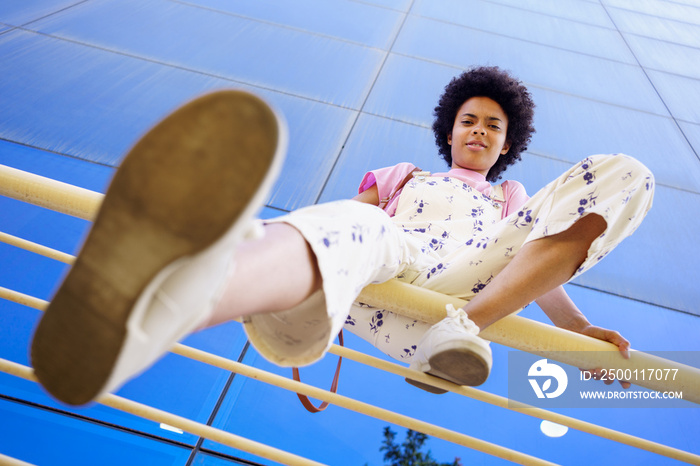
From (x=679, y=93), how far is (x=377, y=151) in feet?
6.80

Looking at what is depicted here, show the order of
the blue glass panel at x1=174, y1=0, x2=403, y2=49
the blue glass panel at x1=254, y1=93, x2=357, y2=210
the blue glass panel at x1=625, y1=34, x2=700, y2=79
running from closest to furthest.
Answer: the blue glass panel at x1=254, y1=93, x2=357, y2=210 → the blue glass panel at x1=174, y1=0, x2=403, y2=49 → the blue glass panel at x1=625, y1=34, x2=700, y2=79

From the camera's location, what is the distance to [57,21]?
2525mm

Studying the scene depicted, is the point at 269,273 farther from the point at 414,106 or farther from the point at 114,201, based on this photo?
the point at 414,106

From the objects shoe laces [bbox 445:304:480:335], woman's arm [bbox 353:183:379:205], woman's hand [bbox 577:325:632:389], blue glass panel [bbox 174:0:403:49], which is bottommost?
shoe laces [bbox 445:304:480:335]

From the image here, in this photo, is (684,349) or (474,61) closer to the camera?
(684,349)

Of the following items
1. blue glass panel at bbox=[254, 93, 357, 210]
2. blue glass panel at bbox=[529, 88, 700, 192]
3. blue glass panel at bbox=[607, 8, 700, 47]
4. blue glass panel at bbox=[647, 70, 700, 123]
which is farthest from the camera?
blue glass panel at bbox=[607, 8, 700, 47]

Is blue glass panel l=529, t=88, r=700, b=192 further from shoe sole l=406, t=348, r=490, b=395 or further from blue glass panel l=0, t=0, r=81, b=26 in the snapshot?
blue glass panel l=0, t=0, r=81, b=26

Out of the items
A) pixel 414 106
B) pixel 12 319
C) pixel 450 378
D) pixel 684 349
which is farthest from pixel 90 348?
pixel 414 106

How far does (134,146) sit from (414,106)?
6.96 ft

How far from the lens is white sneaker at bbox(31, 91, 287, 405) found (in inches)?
13.2

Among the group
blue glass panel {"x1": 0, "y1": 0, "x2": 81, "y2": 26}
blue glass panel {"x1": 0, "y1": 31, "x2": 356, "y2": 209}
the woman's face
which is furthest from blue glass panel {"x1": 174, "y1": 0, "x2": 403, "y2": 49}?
the woman's face

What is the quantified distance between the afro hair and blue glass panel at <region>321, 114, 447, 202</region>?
47 cm

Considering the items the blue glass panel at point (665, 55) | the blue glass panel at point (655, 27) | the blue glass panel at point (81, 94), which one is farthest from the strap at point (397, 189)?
the blue glass panel at point (655, 27)

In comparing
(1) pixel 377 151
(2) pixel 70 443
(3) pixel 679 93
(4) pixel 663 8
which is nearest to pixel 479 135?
(1) pixel 377 151
